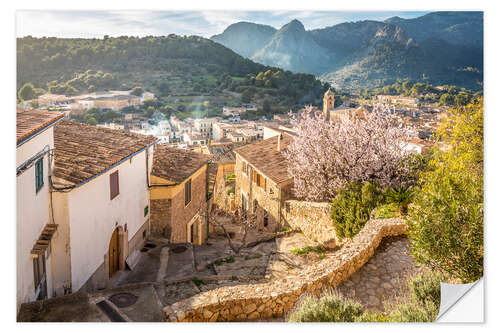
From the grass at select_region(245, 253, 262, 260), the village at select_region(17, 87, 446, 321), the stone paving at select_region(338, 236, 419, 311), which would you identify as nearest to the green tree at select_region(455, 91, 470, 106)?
the village at select_region(17, 87, 446, 321)

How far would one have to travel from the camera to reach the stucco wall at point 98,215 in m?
5.29

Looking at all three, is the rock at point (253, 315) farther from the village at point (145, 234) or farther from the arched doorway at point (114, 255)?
the arched doorway at point (114, 255)

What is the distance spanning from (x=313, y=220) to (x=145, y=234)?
13.9 ft

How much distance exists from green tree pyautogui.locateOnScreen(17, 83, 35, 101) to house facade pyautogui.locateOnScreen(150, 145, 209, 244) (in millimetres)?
3660

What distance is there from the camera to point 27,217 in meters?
4.40

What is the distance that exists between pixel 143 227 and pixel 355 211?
15.2 ft

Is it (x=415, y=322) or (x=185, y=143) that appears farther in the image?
(x=185, y=143)

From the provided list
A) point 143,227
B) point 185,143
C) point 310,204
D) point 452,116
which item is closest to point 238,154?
point 185,143

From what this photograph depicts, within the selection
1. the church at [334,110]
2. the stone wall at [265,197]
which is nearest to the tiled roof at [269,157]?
the stone wall at [265,197]

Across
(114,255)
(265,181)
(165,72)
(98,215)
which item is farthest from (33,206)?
(265,181)

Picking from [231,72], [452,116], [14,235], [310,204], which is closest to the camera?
[14,235]

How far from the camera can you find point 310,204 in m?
10.2

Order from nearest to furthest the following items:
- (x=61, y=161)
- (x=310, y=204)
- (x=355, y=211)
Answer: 1. (x=61, y=161)
2. (x=355, y=211)
3. (x=310, y=204)
